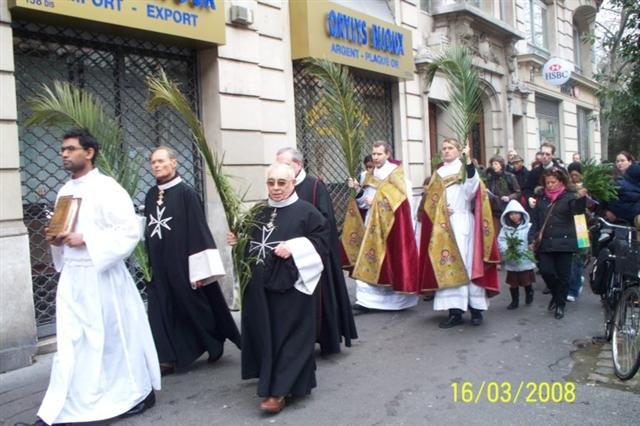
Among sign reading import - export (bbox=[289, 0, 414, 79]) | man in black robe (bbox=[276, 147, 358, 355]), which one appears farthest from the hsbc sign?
man in black robe (bbox=[276, 147, 358, 355])

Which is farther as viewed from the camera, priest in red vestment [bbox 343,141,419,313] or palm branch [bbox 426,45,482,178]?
priest in red vestment [bbox 343,141,419,313]

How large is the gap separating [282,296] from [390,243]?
3.02 meters

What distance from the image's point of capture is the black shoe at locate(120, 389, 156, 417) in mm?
4376

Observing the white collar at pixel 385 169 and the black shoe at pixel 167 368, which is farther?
the white collar at pixel 385 169

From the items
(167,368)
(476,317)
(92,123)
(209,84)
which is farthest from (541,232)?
(92,123)

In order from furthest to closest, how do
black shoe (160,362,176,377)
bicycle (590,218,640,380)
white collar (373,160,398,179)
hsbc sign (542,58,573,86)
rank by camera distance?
hsbc sign (542,58,573,86)
white collar (373,160,398,179)
black shoe (160,362,176,377)
bicycle (590,218,640,380)

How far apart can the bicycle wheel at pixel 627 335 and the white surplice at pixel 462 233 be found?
1711 millimetres

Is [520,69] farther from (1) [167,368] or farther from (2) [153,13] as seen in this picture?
(1) [167,368]

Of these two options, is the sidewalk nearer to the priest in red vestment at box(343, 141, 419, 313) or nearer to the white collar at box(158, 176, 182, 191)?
the white collar at box(158, 176, 182, 191)

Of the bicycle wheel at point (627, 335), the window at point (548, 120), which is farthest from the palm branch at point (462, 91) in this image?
the window at point (548, 120)

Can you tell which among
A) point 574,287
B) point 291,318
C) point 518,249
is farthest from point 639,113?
point 291,318

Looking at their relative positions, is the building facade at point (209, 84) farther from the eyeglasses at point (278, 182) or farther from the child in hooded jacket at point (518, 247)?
the child in hooded jacket at point (518, 247)
